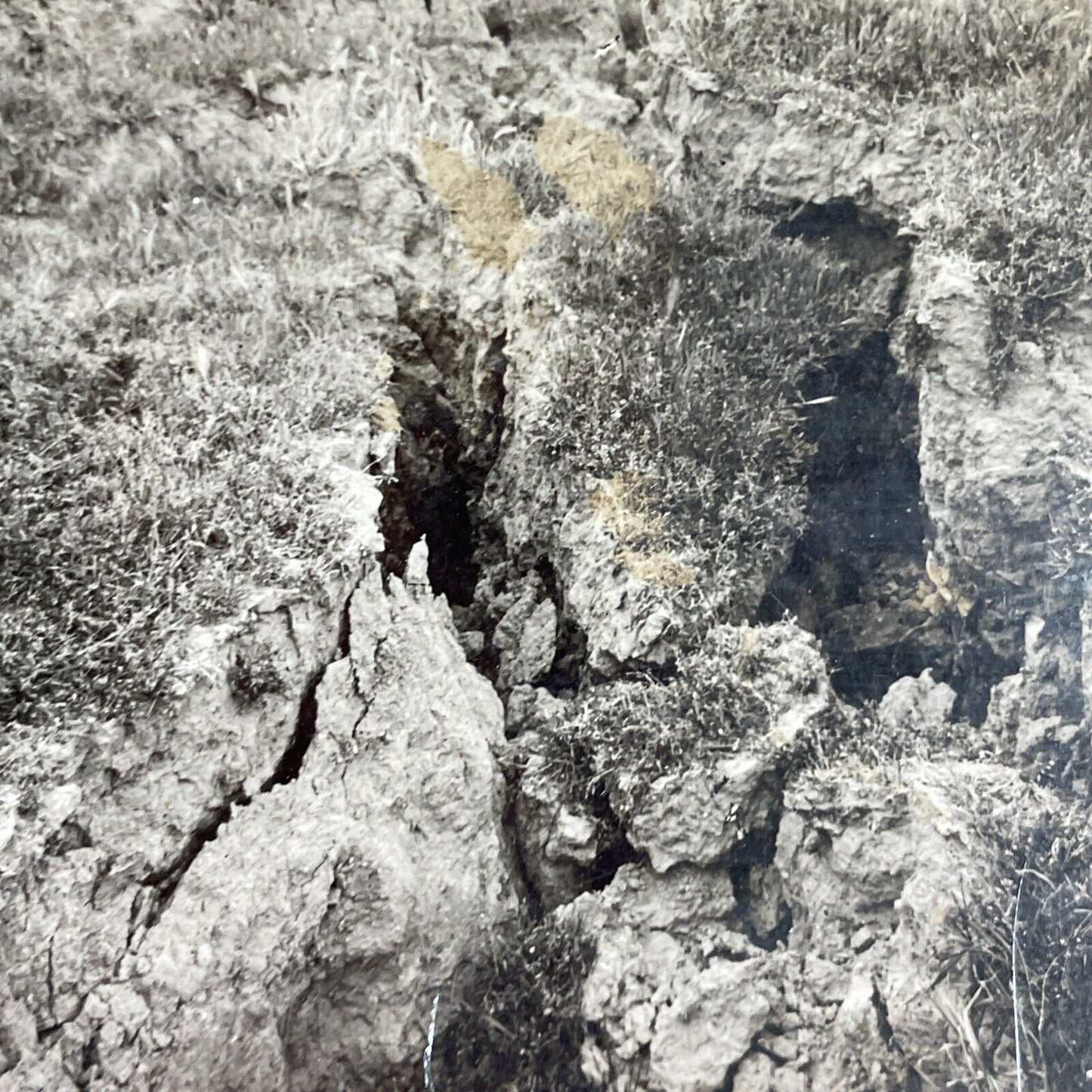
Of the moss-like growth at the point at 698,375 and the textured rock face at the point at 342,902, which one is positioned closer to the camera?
the textured rock face at the point at 342,902

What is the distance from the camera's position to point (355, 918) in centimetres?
142

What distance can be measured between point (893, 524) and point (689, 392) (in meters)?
0.45

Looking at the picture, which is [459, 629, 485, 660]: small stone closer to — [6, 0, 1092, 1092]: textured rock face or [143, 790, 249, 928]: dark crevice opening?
[6, 0, 1092, 1092]: textured rock face

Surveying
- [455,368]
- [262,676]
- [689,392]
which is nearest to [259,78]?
[455,368]

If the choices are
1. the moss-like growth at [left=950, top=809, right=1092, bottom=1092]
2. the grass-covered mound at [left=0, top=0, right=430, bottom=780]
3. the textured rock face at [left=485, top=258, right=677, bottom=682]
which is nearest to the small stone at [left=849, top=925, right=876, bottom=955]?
the moss-like growth at [left=950, top=809, right=1092, bottom=1092]

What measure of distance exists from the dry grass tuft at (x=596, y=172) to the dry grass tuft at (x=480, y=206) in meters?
0.11

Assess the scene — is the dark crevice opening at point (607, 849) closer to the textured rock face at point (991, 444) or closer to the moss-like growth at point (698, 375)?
the moss-like growth at point (698, 375)

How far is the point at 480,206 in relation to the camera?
70.1 inches

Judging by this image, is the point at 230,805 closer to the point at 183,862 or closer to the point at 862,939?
the point at 183,862

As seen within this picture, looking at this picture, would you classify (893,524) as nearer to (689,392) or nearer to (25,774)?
(689,392)

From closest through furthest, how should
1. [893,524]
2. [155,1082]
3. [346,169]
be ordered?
[155,1082]
[893,524]
[346,169]

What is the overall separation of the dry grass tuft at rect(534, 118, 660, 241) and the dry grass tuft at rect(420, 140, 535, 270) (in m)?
0.11

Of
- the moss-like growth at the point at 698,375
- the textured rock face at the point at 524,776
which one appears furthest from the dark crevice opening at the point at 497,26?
the moss-like growth at the point at 698,375

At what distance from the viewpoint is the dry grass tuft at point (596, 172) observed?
1.79 metres
